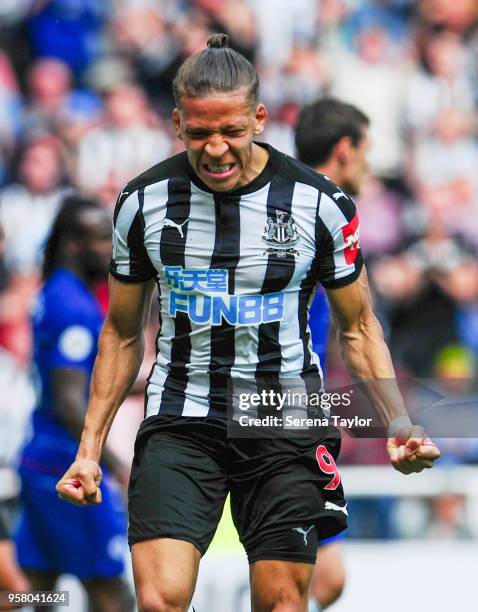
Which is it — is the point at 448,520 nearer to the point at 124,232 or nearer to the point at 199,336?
the point at 199,336

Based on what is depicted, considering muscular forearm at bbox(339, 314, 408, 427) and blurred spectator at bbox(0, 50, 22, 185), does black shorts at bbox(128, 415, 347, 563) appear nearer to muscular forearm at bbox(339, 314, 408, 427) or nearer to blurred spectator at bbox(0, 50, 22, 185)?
muscular forearm at bbox(339, 314, 408, 427)

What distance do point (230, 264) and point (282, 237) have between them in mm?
189

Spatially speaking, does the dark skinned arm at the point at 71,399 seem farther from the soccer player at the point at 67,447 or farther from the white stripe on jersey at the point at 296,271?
the white stripe on jersey at the point at 296,271

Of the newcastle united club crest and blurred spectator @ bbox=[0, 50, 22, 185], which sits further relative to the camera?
blurred spectator @ bbox=[0, 50, 22, 185]

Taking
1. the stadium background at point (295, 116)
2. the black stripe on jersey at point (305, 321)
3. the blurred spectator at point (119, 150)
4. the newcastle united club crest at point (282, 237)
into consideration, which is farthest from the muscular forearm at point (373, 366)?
the blurred spectator at point (119, 150)

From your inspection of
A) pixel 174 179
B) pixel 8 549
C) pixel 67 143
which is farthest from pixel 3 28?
pixel 174 179

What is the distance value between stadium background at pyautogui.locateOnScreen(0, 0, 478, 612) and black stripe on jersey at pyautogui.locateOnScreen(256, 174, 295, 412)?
4.37 m

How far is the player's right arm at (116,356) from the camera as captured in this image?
179 inches

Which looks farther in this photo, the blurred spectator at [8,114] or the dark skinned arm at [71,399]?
the blurred spectator at [8,114]

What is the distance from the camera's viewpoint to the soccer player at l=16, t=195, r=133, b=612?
6254mm

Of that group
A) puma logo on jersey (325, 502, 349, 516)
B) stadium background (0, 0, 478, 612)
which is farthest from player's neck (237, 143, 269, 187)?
stadium background (0, 0, 478, 612)

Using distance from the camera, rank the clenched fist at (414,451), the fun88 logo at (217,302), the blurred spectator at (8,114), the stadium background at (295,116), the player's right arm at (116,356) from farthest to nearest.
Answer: the blurred spectator at (8,114)
the stadium background at (295,116)
the player's right arm at (116,356)
the fun88 logo at (217,302)
the clenched fist at (414,451)

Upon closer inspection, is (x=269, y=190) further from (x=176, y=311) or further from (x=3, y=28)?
(x=3, y=28)

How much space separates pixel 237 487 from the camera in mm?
4445
